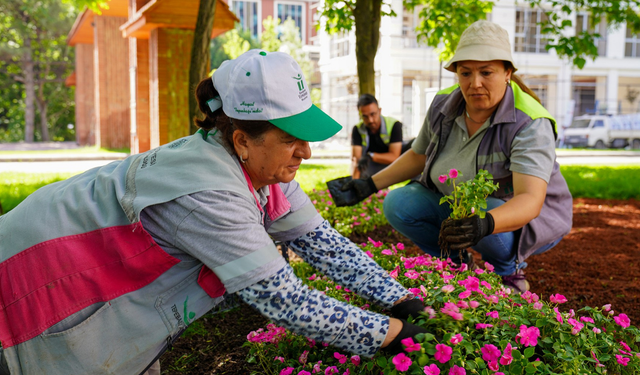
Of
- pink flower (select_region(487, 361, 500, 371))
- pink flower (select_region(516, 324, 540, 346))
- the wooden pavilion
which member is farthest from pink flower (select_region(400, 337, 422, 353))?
the wooden pavilion

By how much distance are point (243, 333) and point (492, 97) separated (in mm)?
1762

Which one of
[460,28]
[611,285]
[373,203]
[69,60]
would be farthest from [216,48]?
[611,285]

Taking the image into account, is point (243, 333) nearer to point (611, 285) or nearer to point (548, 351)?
point (548, 351)

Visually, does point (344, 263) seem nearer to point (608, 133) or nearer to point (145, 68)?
point (145, 68)

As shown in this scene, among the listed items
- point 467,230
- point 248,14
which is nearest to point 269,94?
point 467,230

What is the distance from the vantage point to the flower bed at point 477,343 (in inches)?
66.0

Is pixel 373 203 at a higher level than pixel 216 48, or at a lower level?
lower

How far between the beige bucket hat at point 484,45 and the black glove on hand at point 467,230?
78 centimetres

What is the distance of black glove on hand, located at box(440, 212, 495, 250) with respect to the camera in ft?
7.84

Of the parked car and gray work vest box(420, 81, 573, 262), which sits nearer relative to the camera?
gray work vest box(420, 81, 573, 262)

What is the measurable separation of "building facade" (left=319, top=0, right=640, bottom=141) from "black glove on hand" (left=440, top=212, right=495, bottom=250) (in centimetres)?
2206

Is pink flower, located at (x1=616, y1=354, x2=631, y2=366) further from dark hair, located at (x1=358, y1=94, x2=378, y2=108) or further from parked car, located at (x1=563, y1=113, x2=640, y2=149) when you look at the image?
parked car, located at (x1=563, y1=113, x2=640, y2=149)

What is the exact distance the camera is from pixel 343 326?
1716 millimetres

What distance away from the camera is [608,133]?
23.8 m
